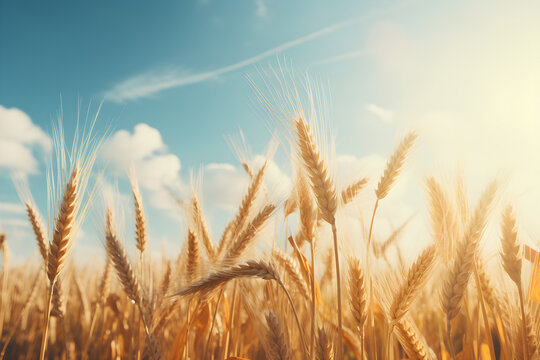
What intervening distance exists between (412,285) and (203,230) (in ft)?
4.63

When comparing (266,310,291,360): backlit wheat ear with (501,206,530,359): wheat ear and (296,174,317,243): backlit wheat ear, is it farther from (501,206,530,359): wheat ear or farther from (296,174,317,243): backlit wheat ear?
(501,206,530,359): wheat ear

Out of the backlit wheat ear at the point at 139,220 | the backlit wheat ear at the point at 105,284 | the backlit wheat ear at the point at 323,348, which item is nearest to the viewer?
the backlit wheat ear at the point at 323,348

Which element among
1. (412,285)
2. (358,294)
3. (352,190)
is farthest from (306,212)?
(352,190)

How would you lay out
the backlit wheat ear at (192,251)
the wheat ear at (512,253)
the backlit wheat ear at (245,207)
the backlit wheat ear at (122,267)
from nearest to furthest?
the wheat ear at (512,253) < the backlit wheat ear at (122,267) < the backlit wheat ear at (192,251) < the backlit wheat ear at (245,207)

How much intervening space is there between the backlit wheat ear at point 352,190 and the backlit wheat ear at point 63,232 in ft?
4.76

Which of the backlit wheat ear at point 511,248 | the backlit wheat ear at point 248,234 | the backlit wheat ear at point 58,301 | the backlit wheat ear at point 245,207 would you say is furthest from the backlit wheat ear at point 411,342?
the backlit wheat ear at point 58,301

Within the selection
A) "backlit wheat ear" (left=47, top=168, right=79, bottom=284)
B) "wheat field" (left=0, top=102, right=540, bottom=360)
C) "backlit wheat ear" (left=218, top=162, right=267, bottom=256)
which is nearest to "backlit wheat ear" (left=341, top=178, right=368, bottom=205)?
"wheat field" (left=0, top=102, right=540, bottom=360)

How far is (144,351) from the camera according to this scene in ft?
7.59

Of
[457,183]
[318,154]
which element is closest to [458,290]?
[457,183]

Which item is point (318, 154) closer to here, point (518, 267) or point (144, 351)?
point (518, 267)

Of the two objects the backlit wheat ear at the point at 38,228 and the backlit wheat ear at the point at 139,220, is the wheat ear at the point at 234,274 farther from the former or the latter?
the backlit wheat ear at the point at 38,228

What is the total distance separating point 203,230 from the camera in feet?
7.73

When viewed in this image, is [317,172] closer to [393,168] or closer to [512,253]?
[393,168]

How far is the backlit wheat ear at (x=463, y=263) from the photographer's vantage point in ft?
4.21
